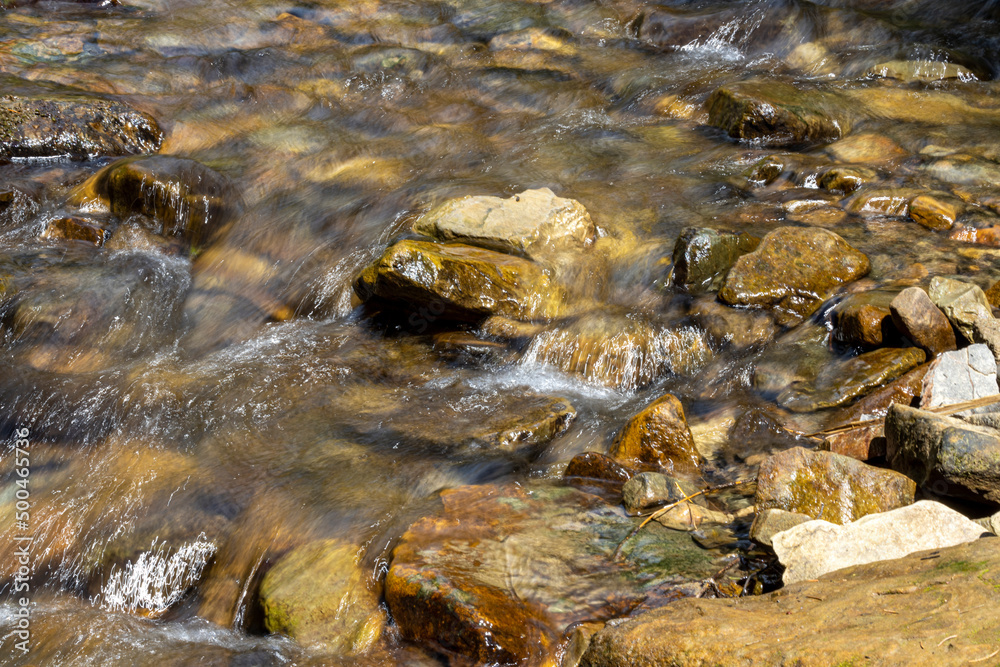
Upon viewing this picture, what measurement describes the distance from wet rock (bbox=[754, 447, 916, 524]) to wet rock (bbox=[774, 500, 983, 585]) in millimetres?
443

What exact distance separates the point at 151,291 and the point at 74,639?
3756mm

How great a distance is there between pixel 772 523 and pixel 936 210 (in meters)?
4.23

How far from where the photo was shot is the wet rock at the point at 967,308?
4.01 meters

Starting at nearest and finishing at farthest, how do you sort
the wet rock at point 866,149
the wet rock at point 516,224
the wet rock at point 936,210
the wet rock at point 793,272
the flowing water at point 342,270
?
the flowing water at point 342,270 < the wet rock at point 793,272 < the wet rock at point 936,210 < the wet rock at point 516,224 < the wet rock at point 866,149

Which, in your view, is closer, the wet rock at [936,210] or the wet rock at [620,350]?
the wet rock at [620,350]

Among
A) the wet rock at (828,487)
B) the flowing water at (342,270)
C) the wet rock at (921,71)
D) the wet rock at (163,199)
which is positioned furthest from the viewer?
the wet rock at (921,71)

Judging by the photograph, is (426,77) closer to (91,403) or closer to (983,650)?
(91,403)

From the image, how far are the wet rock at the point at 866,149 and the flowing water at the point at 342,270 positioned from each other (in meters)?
0.15

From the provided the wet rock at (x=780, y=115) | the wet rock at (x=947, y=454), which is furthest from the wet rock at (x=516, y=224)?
the wet rock at (x=947, y=454)

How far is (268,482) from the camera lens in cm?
443

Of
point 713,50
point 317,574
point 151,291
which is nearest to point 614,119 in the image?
point 713,50

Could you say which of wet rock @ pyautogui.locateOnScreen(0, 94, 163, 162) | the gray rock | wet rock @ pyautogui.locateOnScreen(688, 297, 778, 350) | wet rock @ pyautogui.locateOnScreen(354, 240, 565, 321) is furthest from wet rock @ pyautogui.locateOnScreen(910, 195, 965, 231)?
wet rock @ pyautogui.locateOnScreen(0, 94, 163, 162)

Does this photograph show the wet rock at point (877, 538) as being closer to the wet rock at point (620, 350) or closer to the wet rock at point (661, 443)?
the wet rock at point (661, 443)

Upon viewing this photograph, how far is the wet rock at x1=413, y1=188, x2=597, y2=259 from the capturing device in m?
6.17
